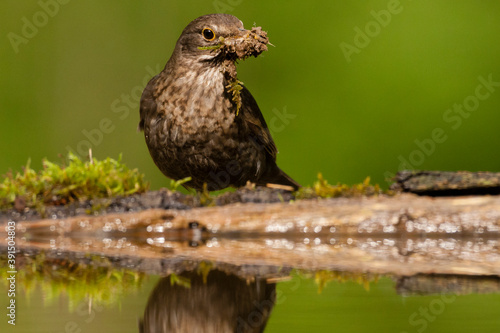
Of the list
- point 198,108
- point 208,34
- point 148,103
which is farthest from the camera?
point 148,103

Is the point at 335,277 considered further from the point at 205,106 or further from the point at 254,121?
the point at 254,121

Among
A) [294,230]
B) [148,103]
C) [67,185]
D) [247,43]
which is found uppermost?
[247,43]

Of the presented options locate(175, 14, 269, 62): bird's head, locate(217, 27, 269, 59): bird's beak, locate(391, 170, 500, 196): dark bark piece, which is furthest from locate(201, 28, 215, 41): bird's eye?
locate(391, 170, 500, 196): dark bark piece

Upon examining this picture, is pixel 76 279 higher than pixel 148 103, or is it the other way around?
pixel 148 103

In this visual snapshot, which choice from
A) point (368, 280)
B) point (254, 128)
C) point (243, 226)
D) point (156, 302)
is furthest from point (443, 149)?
point (156, 302)

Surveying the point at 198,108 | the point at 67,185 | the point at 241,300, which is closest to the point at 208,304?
the point at 241,300
